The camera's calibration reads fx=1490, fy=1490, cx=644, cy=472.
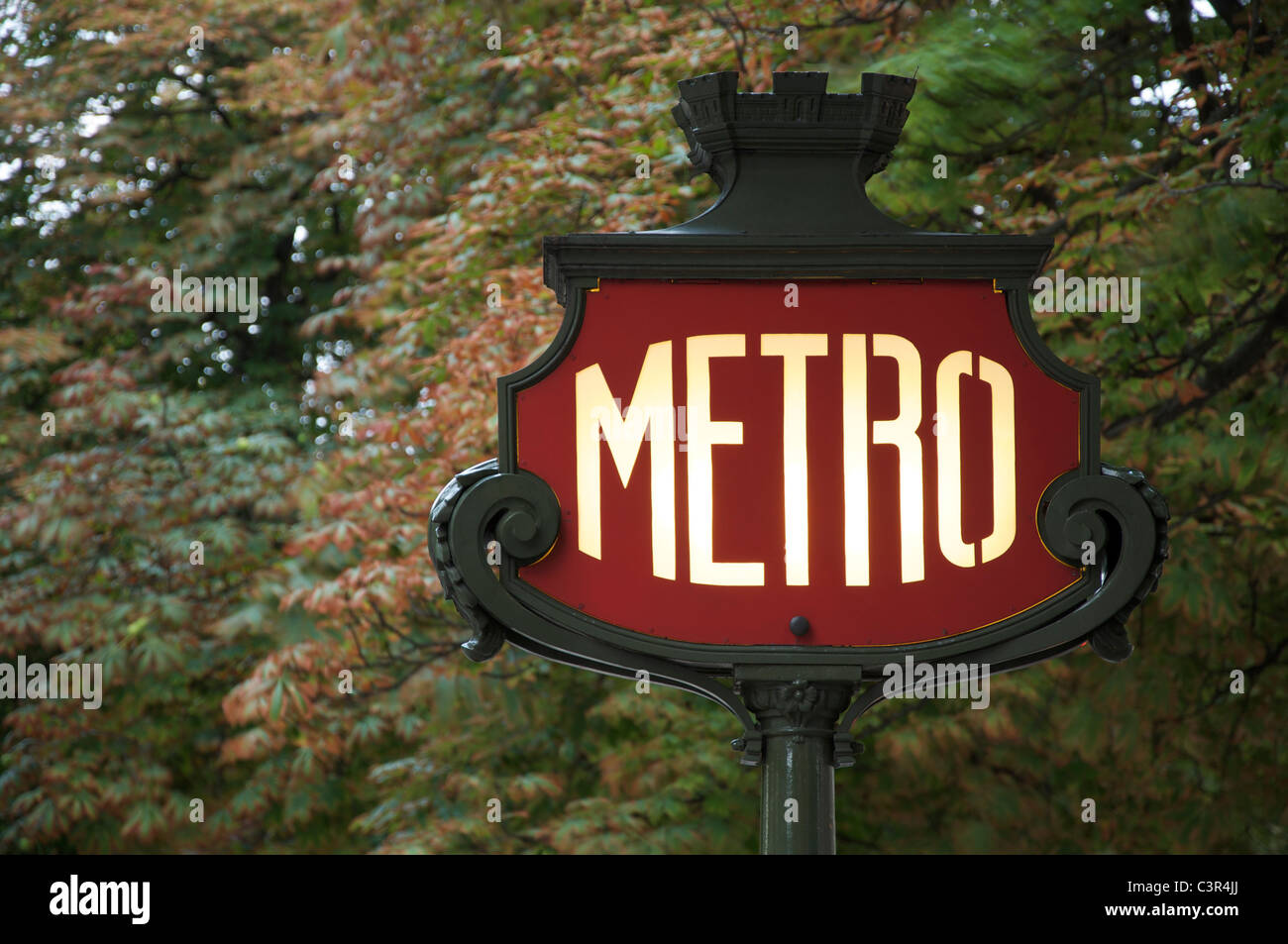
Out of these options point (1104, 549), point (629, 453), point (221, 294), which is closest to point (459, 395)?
point (221, 294)

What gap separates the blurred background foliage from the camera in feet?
23.8

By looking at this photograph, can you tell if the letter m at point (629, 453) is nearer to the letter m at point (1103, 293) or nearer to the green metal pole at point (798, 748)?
the green metal pole at point (798, 748)

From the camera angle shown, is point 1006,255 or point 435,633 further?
point 435,633

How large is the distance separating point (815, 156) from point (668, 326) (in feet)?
1.50

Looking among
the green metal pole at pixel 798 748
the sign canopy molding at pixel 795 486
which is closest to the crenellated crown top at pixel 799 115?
the sign canopy molding at pixel 795 486

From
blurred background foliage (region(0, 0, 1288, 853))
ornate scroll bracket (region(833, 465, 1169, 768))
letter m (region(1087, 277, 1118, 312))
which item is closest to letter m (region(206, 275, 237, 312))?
blurred background foliage (region(0, 0, 1288, 853))

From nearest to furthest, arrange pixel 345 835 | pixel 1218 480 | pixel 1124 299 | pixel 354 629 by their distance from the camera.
Result: pixel 1124 299 → pixel 1218 480 → pixel 354 629 → pixel 345 835

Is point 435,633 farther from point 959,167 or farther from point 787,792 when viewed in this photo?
point 787,792

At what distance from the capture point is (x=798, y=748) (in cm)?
272

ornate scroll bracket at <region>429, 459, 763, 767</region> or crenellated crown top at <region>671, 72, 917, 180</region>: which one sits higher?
crenellated crown top at <region>671, 72, 917, 180</region>

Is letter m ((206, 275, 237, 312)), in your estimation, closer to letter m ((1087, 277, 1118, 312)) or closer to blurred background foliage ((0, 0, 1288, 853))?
blurred background foliage ((0, 0, 1288, 853))

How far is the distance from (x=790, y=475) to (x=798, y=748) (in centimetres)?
50

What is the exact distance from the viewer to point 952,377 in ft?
8.93

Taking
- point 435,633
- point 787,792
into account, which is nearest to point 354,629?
point 435,633
